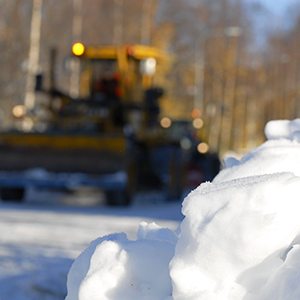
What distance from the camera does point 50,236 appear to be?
548 centimetres

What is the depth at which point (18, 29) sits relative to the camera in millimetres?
31688

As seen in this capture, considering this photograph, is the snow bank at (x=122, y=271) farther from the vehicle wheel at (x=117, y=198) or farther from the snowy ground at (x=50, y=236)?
the vehicle wheel at (x=117, y=198)

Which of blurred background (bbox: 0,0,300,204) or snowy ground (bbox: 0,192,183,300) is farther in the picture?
blurred background (bbox: 0,0,300,204)

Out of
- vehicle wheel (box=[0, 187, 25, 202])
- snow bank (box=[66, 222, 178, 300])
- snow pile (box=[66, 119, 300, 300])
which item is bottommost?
vehicle wheel (box=[0, 187, 25, 202])

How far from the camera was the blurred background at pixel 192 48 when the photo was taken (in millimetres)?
32625

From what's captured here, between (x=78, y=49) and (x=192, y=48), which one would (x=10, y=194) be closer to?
(x=78, y=49)

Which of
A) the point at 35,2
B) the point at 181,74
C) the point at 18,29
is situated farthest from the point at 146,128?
the point at 181,74

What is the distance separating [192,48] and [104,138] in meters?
46.7

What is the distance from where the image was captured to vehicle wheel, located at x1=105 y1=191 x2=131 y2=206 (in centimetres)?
934

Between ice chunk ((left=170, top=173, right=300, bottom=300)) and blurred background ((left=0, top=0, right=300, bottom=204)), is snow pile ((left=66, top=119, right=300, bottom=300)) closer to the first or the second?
ice chunk ((left=170, top=173, right=300, bottom=300))

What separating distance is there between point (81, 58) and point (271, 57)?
44.5 m

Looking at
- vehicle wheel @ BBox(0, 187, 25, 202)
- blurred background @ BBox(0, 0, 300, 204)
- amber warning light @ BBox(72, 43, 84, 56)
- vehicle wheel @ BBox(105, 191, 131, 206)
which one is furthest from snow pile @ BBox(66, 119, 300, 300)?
blurred background @ BBox(0, 0, 300, 204)

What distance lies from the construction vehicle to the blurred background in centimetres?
1593

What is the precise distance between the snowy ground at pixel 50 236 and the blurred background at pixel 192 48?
1909cm
